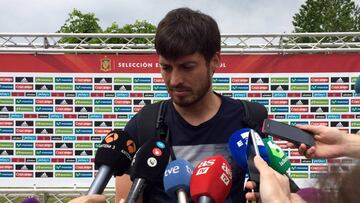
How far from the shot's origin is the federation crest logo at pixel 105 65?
16.2 ft

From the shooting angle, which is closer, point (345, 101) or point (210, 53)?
point (210, 53)

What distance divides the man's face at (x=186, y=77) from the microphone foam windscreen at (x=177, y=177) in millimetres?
384

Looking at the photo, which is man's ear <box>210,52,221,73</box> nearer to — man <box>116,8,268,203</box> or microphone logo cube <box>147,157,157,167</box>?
man <box>116,8,268,203</box>

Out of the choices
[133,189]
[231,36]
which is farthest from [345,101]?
[133,189]

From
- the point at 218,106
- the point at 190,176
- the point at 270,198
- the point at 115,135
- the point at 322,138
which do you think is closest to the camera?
the point at 270,198

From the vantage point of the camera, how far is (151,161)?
152 centimetres

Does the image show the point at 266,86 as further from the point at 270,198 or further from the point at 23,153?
the point at 270,198

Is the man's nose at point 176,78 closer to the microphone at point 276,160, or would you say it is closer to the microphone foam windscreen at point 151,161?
the microphone foam windscreen at point 151,161

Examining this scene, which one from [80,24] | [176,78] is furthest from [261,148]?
[80,24]

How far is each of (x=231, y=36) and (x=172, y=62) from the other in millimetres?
3203

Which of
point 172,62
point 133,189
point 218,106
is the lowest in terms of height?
point 133,189

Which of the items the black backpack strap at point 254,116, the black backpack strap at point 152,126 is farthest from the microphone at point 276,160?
the black backpack strap at point 152,126

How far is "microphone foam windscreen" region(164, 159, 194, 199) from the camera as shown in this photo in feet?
4.38

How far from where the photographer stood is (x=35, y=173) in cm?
497
